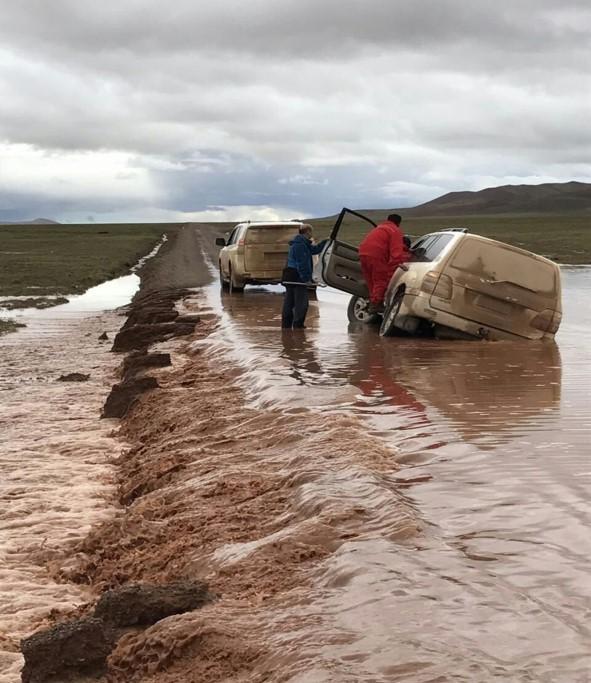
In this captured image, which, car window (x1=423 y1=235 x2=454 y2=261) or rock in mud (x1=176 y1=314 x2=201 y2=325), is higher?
car window (x1=423 y1=235 x2=454 y2=261)

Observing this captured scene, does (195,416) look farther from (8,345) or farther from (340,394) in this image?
(8,345)

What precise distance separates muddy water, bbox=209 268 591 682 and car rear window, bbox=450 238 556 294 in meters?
1.96

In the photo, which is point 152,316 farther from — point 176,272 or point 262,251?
point 176,272

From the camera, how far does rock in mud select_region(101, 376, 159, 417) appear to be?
36.6 ft

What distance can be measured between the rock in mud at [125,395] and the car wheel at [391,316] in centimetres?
383

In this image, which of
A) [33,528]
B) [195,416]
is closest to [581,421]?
[195,416]

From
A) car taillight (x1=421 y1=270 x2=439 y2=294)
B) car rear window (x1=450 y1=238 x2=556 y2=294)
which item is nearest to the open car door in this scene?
car taillight (x1=421 y1=270 x2=439 y2=294)

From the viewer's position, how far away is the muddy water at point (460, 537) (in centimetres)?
366

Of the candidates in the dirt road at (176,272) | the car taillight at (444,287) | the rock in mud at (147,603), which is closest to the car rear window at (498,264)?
the car taillight at (444,287)

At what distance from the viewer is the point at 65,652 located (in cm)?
416

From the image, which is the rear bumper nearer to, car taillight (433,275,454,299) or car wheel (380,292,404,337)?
car taillight (433,275,454,299)

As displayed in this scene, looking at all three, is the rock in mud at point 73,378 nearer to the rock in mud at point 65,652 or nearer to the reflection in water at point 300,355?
the reflection in water at point 300,355

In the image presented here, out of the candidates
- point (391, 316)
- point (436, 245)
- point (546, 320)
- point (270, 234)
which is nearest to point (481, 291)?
point (546, 320)

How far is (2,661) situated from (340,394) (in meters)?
5.41
